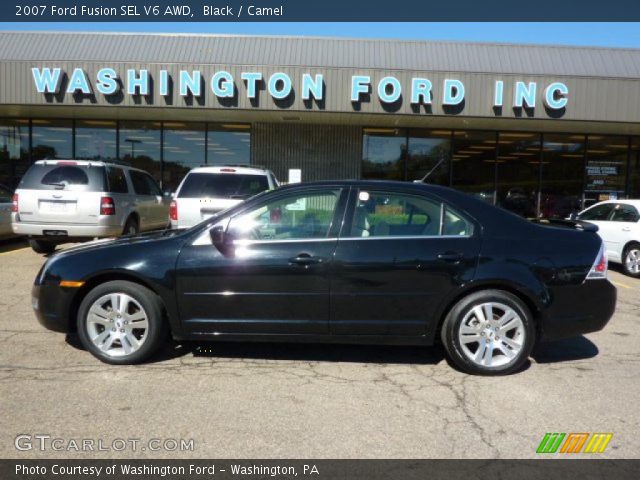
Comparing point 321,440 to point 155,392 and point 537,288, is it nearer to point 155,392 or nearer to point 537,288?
point 155,392

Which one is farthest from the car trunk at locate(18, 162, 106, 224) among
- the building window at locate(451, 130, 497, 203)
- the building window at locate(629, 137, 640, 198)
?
the building window at locate(629, 137, 640, 198)

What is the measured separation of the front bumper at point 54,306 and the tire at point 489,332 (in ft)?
10.3

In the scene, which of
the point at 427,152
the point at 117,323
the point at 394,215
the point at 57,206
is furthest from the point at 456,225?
the point at 427,152

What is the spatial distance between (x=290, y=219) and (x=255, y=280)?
60 cm

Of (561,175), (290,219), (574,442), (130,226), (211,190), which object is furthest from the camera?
(561,175)

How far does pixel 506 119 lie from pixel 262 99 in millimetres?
6327

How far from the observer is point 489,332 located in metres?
4.38

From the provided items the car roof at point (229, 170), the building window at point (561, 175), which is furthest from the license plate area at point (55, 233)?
the building window at point (561, 175)

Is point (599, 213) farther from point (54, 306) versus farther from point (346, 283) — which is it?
point (54, 306)

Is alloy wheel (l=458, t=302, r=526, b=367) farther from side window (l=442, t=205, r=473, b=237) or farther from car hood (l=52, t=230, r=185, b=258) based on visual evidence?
car hood (l=52, t=230, r=185, b=258)

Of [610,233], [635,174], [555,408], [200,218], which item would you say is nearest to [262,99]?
[200,218]

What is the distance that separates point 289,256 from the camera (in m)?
4.36

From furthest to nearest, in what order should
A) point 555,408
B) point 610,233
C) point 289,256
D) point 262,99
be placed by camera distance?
1. point 262,99
2. point 610,233
3. point 289,256
4. point 555,408
